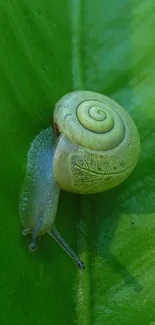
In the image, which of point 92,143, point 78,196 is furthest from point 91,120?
point 78,196

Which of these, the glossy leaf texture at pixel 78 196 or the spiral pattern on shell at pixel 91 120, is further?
the spiral pattern on shell at pixel 91 120

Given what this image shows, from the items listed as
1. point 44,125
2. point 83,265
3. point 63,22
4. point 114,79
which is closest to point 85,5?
point 63,22

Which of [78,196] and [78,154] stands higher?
[78,154]

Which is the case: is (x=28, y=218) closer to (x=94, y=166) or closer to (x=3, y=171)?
(x=3, y=171)

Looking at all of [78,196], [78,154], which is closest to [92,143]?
[78,154]

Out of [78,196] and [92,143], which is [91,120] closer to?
[92,143]
